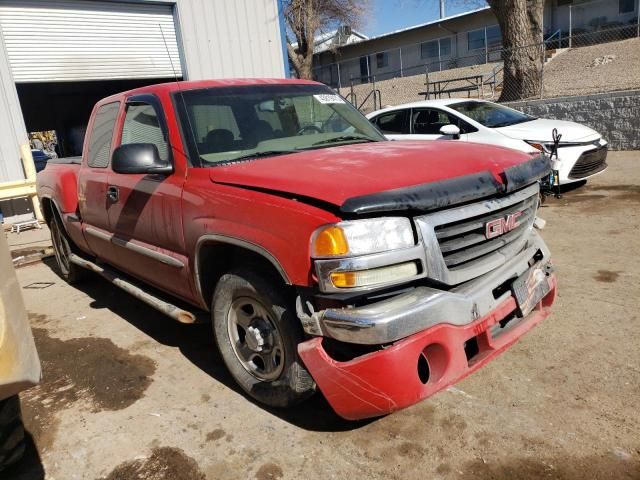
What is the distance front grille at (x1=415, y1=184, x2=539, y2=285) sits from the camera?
235 cm

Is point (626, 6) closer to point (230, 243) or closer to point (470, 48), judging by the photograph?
point (470, 48)

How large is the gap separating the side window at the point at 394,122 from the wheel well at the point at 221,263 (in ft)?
21.3

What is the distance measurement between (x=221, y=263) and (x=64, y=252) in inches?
141

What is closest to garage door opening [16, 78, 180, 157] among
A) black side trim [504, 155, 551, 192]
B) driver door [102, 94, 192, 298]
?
driver door [102, 94, 192, 298]

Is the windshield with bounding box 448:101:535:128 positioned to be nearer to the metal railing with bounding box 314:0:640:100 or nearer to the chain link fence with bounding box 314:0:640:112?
the chain link fence with bounding box 314:0:640:112

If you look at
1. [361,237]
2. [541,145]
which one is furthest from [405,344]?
[541,145]

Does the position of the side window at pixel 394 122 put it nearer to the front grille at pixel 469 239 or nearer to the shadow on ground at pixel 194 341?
the shadow on ground at pixel 194 341

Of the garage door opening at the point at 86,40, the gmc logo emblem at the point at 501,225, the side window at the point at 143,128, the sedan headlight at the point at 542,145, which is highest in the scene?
the garage door opening at the point at 86,40

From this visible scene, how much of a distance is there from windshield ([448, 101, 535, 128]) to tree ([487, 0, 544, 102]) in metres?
5.81

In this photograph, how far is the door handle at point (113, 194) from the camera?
13.0 ft

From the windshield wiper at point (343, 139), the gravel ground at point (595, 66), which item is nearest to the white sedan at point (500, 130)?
the windshield wiper at point (343, 139)

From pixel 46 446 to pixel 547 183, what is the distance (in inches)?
258

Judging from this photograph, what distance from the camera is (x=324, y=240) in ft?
7.45

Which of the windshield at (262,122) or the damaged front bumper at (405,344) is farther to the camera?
the windshield at (262,122)
